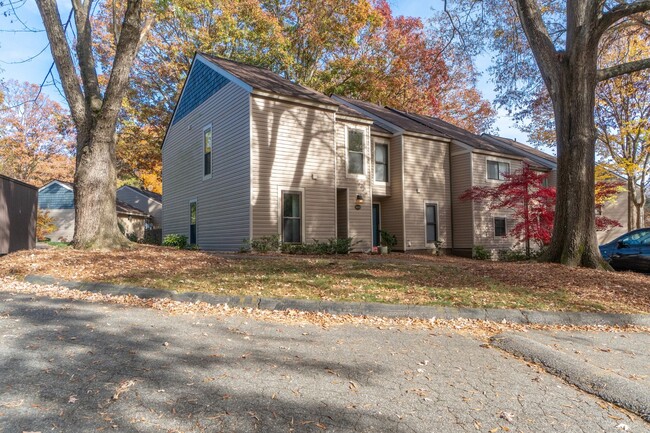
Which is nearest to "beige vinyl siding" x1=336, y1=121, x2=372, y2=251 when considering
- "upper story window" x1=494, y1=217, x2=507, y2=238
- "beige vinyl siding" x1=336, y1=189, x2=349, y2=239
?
"beige vinyl siding" x1=336, y1=189, x2=349, y2=239

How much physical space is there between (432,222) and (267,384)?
1584 cm

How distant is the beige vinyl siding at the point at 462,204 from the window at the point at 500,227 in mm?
1856

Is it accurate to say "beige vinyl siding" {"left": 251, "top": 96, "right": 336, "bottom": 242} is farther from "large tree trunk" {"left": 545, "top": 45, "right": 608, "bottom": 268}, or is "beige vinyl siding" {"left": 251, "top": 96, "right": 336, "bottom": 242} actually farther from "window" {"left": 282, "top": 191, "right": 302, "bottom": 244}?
"large tree trunk" {"left": 545, "top": 45, "right": 608, "bottom": 268}

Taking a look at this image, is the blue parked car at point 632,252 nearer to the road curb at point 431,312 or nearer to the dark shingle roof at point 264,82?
the road curb at point 431,312

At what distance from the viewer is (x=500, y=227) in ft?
62.8

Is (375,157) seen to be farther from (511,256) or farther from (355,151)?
(511,256)

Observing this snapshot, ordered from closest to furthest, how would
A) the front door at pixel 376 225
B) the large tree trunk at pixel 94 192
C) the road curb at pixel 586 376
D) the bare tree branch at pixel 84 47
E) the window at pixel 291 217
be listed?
the road curb at pixel 586 376 < the large tree trunk at pixel 94 192 < the bare tree branch at pixel 84 47 < the window at pixel 291 217 < the front door at pixel 376 225

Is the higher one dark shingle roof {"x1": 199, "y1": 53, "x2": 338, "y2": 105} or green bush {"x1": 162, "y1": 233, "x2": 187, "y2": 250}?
dark shingle roof {"x1": 199, "y1": 53, "x2": 338, "y2": 105}

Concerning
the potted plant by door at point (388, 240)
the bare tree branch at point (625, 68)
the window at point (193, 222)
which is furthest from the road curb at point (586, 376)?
the window at point (193, 222)

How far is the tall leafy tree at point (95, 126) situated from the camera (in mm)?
9258

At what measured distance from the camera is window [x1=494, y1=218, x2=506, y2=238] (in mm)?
18875

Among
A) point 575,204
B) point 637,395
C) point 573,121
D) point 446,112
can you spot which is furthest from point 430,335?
point 446,112

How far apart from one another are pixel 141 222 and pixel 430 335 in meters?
30.0

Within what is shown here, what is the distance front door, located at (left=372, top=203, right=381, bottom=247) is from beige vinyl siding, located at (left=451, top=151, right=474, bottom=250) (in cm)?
365
